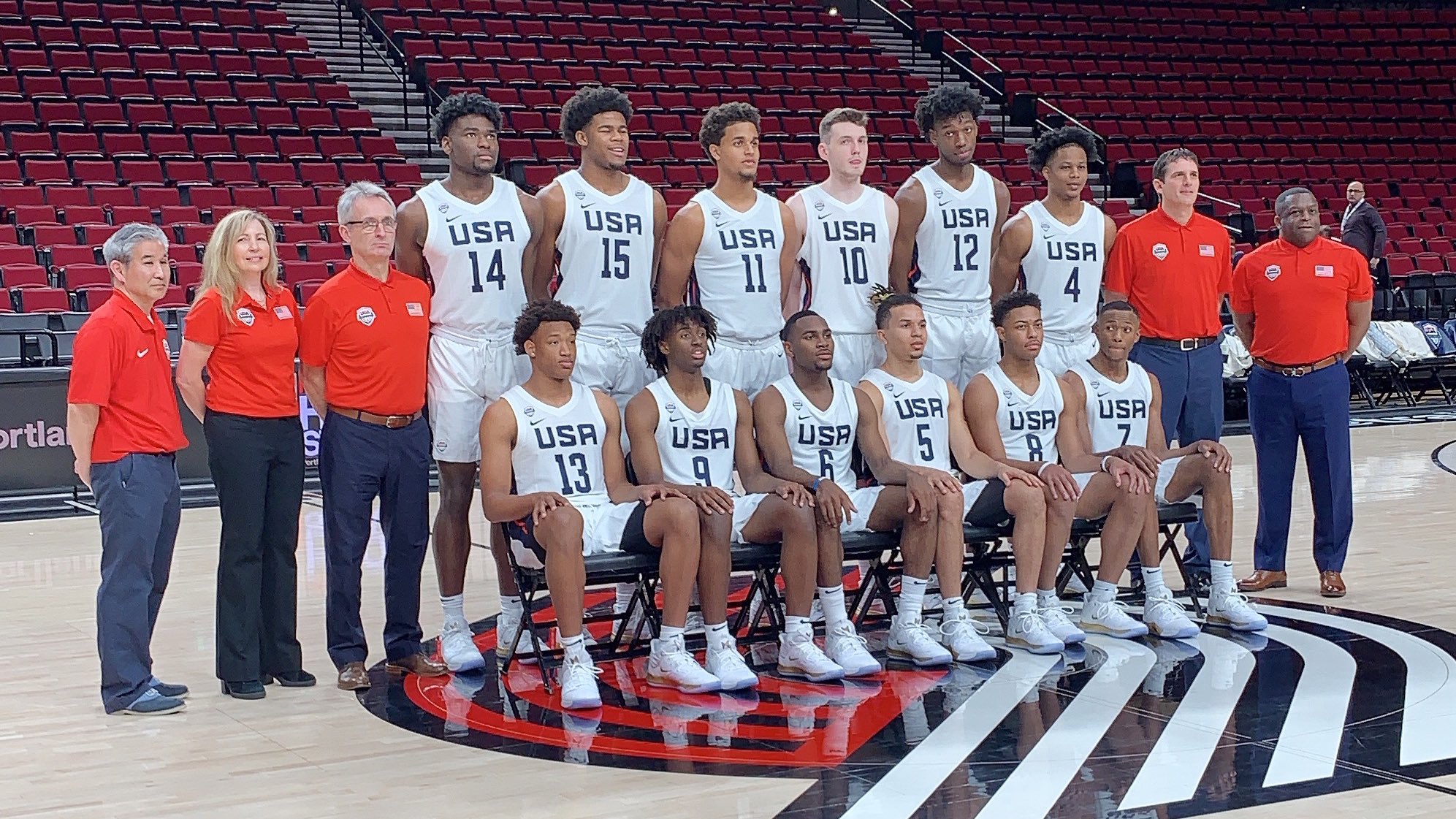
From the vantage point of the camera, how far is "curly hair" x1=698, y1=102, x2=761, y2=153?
5.29 m

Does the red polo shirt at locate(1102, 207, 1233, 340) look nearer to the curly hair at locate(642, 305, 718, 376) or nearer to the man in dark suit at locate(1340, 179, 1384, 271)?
the curly hair at locate(642, 305, 718, 376)

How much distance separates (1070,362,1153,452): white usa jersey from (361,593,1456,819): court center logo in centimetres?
74

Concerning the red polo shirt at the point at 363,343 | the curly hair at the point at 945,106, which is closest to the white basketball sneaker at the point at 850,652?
the red polo shirt at the point at 363,343

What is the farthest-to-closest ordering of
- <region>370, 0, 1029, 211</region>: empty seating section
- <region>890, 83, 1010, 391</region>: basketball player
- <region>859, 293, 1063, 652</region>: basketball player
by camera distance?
<region>370, 0, 1029, 211</region>: empty seating section < <region>890, 83, 1010, 391</region>: basketball player < <region>859, 293, 1063, 652</region>: basketball player

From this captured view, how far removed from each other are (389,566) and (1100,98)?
15.3 m

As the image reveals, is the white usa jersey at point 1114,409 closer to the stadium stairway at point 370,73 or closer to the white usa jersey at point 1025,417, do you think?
the white usa jersey at point 1025,417

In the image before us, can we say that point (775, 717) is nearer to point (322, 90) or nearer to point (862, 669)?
point (862, 669)

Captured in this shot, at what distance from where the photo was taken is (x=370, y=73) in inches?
635

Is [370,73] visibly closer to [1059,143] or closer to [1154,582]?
[1059,143]

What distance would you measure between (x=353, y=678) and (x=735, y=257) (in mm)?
1817

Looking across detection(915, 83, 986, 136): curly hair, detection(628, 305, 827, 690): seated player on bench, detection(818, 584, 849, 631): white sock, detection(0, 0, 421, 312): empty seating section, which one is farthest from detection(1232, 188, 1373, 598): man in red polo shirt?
detection(0, 0, 421, 312): empty seating section

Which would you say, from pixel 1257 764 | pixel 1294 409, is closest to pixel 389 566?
pixel 1257 764

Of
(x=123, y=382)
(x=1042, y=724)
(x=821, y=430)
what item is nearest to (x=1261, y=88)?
(x=821, y=430)

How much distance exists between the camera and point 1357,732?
4.02 m
